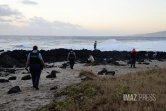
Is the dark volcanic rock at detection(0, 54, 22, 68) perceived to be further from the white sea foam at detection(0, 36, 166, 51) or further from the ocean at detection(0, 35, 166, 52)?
the white sea foam at detection(0, 36, 166, 51)

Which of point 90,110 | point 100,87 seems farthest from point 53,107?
point 100,87

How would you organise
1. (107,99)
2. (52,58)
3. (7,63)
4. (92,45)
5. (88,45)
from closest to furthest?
(107,99), (7,63), (52,58), (92,45), (88,45)

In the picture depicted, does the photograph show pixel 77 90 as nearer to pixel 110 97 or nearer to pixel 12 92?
pixel 110 97

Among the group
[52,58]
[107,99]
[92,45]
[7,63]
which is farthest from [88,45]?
[107,99]

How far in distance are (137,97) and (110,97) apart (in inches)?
29.7

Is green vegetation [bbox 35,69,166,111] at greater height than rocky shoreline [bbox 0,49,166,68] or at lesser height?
greater

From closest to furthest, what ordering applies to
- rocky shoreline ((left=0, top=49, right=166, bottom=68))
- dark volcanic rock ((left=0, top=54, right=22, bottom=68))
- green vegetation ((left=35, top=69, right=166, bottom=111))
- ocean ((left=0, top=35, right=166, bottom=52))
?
green vegetation ((left=35, top=69, right=166, bottom=111)), dark volcanic rock ((left=0, top=54, right=22, bottom=68)), rocky shoreline ((left=0, top=49, right=166, bottom=68)), ocean ((left=0, top=35, right=166, bottom=52))

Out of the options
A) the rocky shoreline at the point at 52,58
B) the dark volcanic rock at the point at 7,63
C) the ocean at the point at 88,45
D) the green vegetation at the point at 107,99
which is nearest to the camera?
the green vegetation at the point at 107,99

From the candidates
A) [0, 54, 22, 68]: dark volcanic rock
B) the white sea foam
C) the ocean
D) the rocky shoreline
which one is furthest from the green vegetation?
the white sea foam

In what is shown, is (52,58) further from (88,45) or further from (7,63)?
(88,45)

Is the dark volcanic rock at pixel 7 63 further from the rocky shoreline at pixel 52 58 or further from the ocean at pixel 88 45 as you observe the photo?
the ocean at pixel 88 45

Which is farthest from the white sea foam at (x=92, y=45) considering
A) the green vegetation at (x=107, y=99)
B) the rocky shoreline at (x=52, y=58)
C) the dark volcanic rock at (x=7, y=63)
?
the green vegetation at (x=107, y=99)

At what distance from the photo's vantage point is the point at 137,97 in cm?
768

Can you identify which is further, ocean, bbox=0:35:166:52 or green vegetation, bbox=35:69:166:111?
ocean, bbox=0:35:166:52
